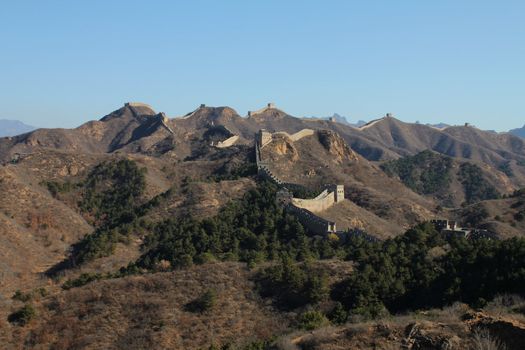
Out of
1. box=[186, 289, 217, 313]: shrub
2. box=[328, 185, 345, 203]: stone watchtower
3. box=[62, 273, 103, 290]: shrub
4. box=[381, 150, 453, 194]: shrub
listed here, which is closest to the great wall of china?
box=[328, 185, 345, 203]: stone watchtower

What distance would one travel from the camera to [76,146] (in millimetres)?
129750

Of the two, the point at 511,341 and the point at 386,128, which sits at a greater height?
the point at 386,128

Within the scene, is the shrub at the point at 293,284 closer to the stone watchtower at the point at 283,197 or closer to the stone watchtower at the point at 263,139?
the stone watchtower at the point at 283,197

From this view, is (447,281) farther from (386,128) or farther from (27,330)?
(386,128)

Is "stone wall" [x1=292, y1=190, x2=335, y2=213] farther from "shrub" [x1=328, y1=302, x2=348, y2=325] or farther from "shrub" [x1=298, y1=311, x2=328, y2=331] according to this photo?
"shrub" [x1=298, y1=311, x2=328, y2=331]

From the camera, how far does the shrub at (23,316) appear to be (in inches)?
1293

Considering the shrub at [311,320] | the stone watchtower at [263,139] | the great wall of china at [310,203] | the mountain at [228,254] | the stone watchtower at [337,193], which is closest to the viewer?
the shrub at [311,320]

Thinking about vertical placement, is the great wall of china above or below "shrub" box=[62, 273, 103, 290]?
above

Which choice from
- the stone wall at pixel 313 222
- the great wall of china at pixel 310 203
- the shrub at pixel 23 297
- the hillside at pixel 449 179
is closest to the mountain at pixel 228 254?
the shrub at pixel 23 297

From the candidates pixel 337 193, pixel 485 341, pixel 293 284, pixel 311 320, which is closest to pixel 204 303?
pixel 293 284

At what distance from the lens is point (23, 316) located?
3300cm

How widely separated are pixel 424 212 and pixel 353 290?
38.1m

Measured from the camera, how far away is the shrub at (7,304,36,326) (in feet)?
108

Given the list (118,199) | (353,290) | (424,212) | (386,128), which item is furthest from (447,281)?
(386,128)
